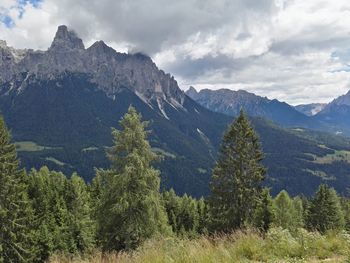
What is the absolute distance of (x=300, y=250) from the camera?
10.6m

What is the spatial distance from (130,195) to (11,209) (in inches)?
538

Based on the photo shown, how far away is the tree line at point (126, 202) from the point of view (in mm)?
29250

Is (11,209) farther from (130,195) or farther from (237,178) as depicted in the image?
(237,178)

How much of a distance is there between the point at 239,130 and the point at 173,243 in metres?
30.3

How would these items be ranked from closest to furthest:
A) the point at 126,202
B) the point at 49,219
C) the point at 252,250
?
the point at 252,250
the point at 126,202
the point at 49,219

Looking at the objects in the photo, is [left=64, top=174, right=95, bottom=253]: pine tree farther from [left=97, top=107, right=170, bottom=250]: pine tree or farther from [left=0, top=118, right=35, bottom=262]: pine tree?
[left=97, top=107, right=170, bottom=250]: pine tree

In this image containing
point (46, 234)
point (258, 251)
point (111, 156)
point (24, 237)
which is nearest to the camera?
point (258, 251)

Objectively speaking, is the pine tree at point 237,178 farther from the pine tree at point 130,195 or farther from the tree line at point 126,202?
the pine tree at point 130,195

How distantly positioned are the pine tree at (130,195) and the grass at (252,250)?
1747 centimetres

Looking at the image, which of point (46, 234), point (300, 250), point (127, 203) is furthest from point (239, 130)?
point (300, 250)

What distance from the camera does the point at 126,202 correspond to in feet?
91.8

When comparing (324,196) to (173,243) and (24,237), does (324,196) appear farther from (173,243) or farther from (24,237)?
(173,243)

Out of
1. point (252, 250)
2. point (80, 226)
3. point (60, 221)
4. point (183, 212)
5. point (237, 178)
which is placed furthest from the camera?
point (183, 212)

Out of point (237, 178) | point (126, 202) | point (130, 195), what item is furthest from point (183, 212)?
point (126, 202)
